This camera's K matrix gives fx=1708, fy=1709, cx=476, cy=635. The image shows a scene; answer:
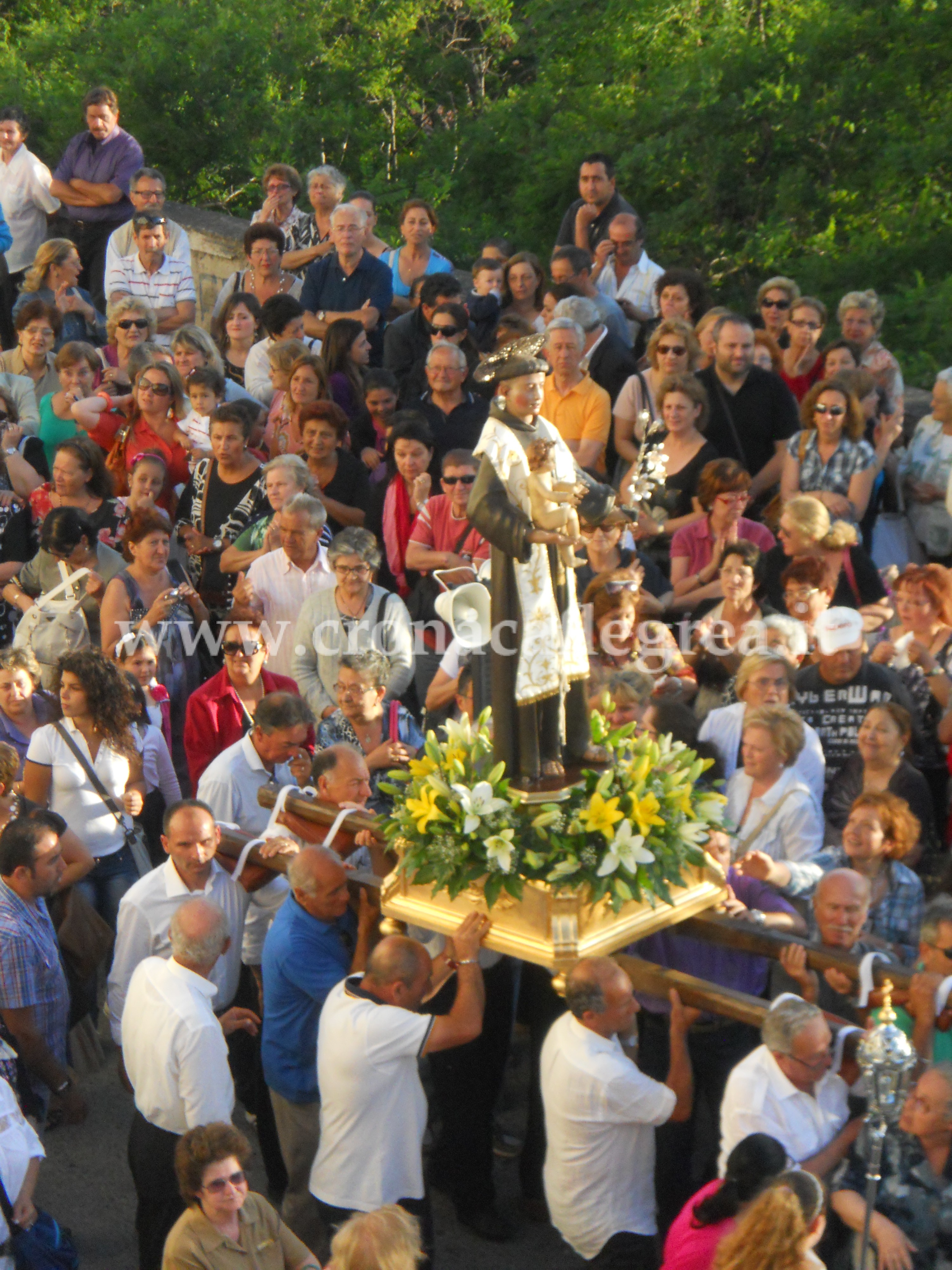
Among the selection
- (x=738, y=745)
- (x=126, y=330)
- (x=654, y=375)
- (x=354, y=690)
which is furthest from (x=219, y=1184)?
(x=126, y=330)

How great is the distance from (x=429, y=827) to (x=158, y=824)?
129 inches

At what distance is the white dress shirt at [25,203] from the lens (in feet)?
44.1

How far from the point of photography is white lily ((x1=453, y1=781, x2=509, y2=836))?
4832mm

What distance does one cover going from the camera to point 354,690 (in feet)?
23.7

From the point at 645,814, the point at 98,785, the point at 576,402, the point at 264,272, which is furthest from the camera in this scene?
the point at 264,272

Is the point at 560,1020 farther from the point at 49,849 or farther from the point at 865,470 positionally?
the point at 865,470

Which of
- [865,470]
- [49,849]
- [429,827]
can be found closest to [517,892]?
[429,827]

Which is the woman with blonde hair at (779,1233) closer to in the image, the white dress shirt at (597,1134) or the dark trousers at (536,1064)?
the white dress shirt at (597,1134)

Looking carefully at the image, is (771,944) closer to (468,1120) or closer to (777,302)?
(468,1120)

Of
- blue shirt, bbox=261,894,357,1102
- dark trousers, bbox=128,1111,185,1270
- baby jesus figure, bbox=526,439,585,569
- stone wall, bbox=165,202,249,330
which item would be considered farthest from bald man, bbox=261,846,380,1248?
stone wall, bbox=165,202,249,330

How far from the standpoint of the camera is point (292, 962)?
6.04 m

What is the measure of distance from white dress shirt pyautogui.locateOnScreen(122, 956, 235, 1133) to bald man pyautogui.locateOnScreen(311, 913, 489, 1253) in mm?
374

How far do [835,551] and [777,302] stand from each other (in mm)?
2670

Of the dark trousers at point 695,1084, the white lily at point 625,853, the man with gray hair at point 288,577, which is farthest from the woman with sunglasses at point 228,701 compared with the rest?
the white lily at point 625,853
